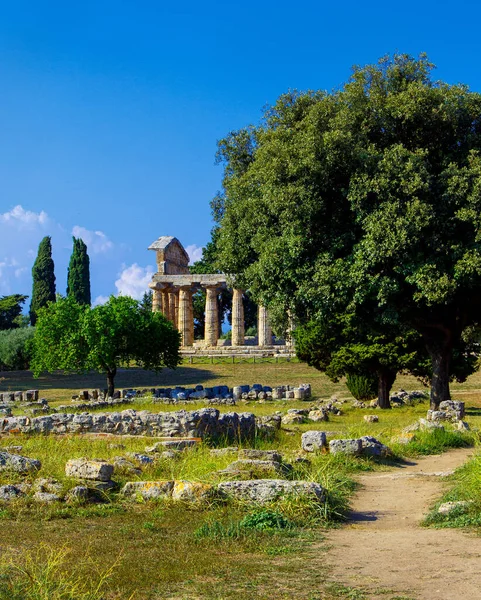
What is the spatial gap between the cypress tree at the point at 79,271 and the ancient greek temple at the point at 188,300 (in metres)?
7.42

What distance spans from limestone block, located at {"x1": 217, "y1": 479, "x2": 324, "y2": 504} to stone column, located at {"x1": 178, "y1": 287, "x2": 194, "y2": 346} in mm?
56757

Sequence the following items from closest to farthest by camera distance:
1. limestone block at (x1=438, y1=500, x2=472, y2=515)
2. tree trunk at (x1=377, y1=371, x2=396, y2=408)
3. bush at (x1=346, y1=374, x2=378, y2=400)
A: limestone block at (x1=438, y1=500, x2=472, y2=515) → tree trunk at (x1=377, y1=371, x2=396, y2=408) → bush at (x1=346, y1=374, x2=378, y2=400)

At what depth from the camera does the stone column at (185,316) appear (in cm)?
6762

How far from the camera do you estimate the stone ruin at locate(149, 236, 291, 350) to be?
216 ft

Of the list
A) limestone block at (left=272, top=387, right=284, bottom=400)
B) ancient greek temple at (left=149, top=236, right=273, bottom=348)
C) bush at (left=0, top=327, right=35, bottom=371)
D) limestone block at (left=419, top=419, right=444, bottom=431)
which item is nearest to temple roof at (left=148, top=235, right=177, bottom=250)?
ancient greek temple at (left=149, top=236, right=273, bottom=348)

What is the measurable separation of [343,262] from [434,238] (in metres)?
2.83

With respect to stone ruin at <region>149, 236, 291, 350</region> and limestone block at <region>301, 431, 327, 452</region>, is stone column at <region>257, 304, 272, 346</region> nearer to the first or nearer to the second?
stone ruin at <region>149, 236, 291, 350</region>

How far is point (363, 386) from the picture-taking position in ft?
112

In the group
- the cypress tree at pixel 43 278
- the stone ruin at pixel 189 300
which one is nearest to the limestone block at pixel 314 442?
the stone ruin at pixel 189 300

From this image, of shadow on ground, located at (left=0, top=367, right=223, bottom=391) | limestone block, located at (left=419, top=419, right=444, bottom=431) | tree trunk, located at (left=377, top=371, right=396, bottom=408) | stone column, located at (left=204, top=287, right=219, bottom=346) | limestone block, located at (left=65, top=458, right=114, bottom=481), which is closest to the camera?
limestone block, located at (left=65, top=458, right=114, bottom=481)

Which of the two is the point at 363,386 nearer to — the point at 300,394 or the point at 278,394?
the point at 300,394

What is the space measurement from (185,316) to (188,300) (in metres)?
1.44

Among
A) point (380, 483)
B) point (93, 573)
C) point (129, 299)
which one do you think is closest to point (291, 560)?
point (93, 573)

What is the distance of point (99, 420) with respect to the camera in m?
20.0
